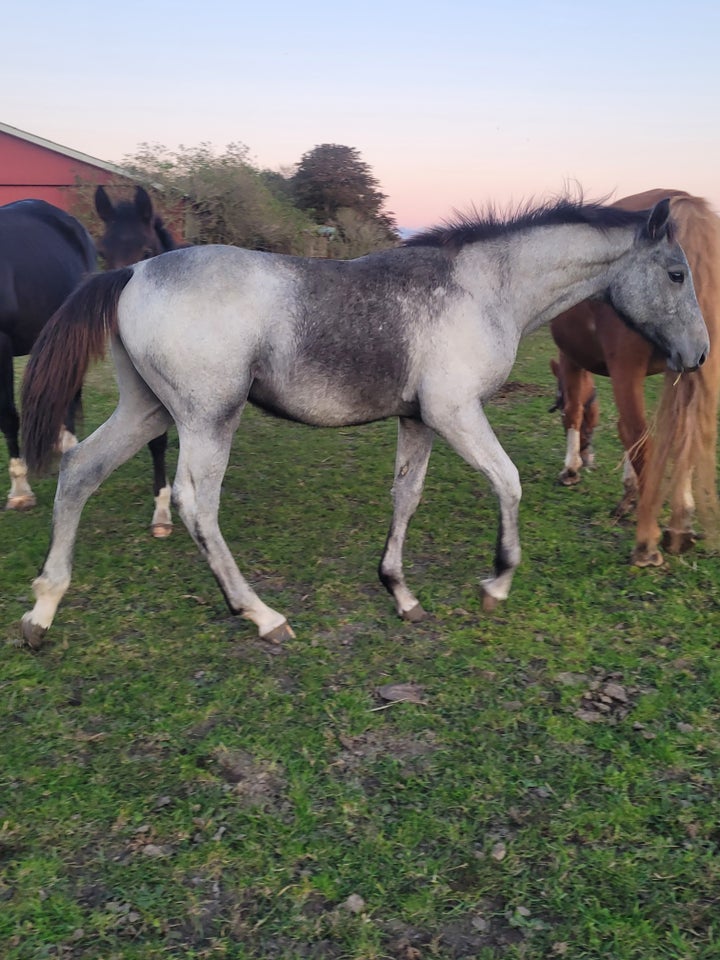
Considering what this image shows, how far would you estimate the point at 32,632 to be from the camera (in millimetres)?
3344

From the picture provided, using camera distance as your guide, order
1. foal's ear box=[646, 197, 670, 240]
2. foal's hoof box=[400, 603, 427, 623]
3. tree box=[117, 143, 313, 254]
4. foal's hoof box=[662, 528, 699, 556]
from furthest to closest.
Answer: tree box=[117, 143, 313, 254]
foal's hoof box=[662, 528, 699, 556]
foal's hoof box=[400, 603, 427, 623]
foal's ear box=[646, 197, 670, 240]

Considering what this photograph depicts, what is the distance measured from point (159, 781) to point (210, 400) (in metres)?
1.47

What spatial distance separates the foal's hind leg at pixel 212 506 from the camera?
3203mm

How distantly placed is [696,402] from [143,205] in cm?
349

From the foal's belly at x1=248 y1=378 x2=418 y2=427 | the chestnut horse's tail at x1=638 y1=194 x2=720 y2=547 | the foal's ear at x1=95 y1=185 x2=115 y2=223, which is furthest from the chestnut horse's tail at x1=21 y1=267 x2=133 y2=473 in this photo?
the chestnut horse's tail at x1=638 y1=194 x2=720 y2=547

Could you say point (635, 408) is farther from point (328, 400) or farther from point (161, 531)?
point (161, 531)

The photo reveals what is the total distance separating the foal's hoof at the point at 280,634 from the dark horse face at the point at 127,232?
8.57 ft

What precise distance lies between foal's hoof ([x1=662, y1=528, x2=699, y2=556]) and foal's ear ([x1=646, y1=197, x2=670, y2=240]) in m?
1.76

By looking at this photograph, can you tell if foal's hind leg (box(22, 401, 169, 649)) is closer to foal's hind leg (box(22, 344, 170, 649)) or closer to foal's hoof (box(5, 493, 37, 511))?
foal's hind leg (box(22, 344, 170, 649))

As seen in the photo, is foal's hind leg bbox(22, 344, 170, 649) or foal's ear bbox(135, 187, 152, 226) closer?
foal's hind leg bbox(22, 344, 170, 649)

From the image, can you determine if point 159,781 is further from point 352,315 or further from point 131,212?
point 131,212

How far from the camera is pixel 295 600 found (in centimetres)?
394

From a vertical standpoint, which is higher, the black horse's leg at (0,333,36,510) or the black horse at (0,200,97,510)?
the black horse at (0,200,97,510)

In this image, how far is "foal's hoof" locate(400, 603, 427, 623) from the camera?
3.68 m
